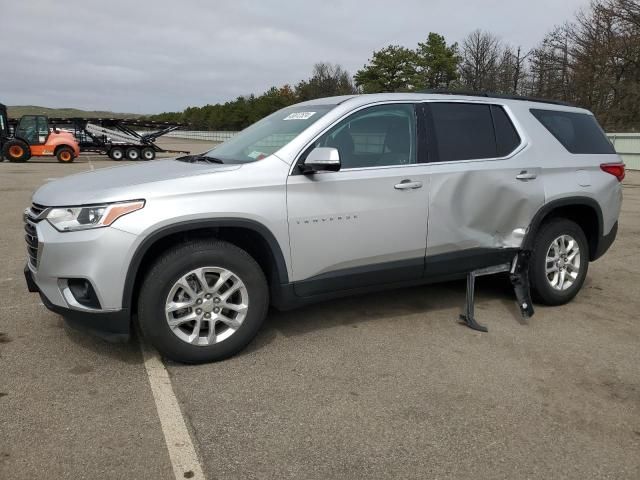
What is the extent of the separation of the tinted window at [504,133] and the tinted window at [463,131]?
0.16 ft

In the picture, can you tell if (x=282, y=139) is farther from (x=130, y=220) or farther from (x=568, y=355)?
(x=568, y=355)

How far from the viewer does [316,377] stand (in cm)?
335

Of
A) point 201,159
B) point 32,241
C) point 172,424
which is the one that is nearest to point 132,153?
point 201,159

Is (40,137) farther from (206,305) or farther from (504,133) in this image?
(504,133)

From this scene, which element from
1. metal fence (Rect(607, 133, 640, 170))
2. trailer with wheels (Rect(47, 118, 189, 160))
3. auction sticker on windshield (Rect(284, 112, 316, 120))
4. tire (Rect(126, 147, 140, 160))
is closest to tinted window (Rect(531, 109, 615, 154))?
auction sticker on windshield (Rect(284, 112, 316, 120))

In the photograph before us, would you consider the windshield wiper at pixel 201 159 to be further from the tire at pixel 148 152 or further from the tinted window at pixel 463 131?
the tire at pixel 148 152

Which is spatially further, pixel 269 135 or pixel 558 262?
pixel 558 262

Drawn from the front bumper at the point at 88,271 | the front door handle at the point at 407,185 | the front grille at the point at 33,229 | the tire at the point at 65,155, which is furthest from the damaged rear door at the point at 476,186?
the tire at the point at 65,155

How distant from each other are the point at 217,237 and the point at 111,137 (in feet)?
88.6

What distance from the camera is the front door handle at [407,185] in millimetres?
3820

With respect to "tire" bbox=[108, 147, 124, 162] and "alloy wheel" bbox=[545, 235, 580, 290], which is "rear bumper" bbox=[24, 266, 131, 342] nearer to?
"alloy wheel" bbox=[545, 235, 580, 290]

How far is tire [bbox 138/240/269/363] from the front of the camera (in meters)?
3.25

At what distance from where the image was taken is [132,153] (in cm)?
2856

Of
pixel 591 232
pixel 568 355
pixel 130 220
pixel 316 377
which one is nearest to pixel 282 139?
pixel 130 220
